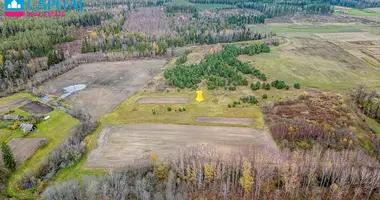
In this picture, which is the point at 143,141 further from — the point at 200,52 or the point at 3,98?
the point at 200,52

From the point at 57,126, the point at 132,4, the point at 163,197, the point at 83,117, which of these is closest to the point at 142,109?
the point at 83,117

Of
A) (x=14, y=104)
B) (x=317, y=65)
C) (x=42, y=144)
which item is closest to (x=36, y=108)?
(x=14, y=104)

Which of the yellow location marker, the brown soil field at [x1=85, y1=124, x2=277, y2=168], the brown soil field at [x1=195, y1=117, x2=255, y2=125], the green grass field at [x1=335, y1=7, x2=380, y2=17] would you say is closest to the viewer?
the brown soil field at [x1=85, y1=124, x2=277, y2=168]

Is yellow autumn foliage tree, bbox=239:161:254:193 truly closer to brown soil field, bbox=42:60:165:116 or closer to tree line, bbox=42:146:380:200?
tree line, bbox=42:146:380:200

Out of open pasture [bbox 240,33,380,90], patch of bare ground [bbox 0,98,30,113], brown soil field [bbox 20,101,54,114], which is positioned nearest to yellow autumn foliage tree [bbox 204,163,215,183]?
brown soil field [bbox 20,101,54,114]

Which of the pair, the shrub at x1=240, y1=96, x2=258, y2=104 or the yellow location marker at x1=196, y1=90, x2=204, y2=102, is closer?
the shrub at x1=240, y1=96, x2=258, y2=104

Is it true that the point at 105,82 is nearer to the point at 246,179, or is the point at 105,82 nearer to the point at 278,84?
the point at 278,84

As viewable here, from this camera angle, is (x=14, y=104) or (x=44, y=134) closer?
(x=44, y=134)
